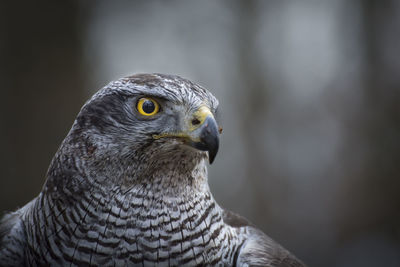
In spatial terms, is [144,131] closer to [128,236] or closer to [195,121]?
[195,121]

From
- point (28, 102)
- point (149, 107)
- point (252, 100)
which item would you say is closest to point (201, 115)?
point (149, 107)

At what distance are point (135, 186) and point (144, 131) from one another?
0.84 feet

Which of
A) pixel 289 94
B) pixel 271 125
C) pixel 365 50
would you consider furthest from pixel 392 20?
pixel 271 125

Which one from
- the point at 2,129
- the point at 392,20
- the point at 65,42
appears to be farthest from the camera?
the point at 392,20

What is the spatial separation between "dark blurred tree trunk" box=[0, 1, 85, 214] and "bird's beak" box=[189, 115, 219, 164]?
3.21 meters

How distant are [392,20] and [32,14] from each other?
5.57 meters

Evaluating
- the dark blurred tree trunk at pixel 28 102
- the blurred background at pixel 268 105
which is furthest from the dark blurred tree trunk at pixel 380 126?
the dark blurred tree trunk at pixel 28 102

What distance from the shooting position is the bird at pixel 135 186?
4.74 ft

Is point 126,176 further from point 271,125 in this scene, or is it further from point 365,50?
point 365,50

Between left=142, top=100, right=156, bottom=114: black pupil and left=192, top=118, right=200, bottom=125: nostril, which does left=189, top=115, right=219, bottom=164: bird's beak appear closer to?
left=192, top=118, right=200, bottom=125: nostril

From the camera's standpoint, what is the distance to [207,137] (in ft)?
4.63

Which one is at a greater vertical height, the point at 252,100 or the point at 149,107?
the point at 252,100

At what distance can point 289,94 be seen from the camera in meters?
6.26

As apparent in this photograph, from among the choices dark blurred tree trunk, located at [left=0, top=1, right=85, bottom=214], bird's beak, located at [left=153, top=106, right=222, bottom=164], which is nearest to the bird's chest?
bird's beak, located at [left=153, top=106, right=222, bottom=164]
